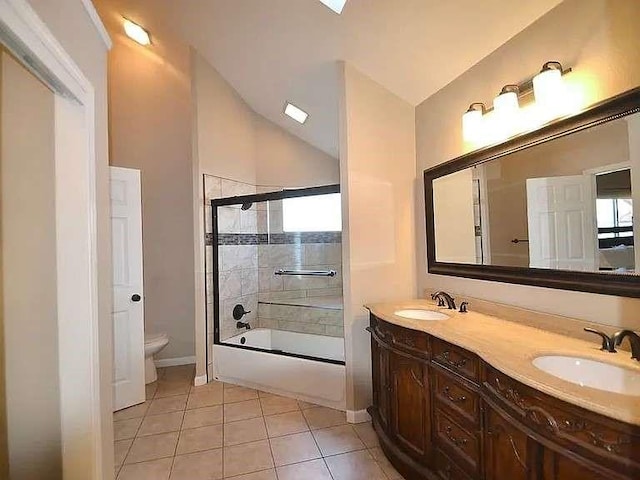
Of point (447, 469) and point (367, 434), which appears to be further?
point (367, 434)

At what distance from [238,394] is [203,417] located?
454mm

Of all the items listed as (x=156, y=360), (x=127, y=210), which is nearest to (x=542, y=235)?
(x=127, y=210)

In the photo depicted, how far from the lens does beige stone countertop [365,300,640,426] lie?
99 cm

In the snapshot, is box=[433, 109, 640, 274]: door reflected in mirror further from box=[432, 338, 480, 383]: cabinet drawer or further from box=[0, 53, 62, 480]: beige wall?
box=[0, 53, 62, 480]: beige wall

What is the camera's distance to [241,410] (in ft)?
9.56

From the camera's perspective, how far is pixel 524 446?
122 cm

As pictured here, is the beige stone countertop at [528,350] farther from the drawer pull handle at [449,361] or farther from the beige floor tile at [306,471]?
the beige floor tile at [306,471]

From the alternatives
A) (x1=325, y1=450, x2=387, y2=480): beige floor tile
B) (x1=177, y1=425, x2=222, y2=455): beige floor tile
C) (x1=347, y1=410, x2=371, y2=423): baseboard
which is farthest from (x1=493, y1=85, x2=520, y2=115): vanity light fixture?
(x1=177, y1=425, x2=222, y2=455): beige floor tile

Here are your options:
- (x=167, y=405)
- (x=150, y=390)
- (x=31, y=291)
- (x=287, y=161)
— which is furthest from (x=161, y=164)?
(x=31, y=291)

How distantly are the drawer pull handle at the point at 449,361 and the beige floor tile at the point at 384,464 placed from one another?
79 centimetres

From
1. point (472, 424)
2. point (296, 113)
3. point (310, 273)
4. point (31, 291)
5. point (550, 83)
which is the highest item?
point (296, 113)

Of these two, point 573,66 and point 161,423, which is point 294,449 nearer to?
point 161,423

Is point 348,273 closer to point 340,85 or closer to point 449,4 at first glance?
point 340,85

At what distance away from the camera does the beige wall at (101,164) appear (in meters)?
1.55
